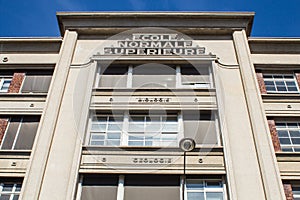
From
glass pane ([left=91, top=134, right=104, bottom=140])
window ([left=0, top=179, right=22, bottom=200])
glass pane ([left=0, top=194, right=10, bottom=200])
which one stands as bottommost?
glass pane ([left=0, top=194, right=10, bottom=200])

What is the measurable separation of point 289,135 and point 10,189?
1152 cm

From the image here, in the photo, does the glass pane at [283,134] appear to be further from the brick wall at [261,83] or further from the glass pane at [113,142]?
the glass pane at [113,142]

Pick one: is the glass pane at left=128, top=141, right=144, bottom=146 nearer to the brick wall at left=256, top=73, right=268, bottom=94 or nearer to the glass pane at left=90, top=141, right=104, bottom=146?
the glass pane at left=90, top=141, right=104, bottom=146

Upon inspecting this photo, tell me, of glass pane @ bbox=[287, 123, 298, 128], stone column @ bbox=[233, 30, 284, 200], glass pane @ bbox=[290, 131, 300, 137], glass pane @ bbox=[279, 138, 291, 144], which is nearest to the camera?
stone column @ bbox=[233, 30, 284, 200]

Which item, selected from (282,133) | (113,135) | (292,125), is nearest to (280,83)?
(292,125)

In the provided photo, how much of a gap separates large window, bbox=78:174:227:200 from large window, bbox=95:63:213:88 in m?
5.01

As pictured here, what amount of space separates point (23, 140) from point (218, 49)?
1054cm

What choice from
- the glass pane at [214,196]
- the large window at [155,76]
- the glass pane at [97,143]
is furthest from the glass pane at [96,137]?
the glass pane at [214,196]

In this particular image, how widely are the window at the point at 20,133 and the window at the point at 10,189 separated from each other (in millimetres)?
1660

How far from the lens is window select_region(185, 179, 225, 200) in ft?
42.5

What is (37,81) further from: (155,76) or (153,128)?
(153,128)

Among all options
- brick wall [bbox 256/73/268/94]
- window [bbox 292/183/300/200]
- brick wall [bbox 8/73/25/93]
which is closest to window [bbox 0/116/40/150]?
brick wall [bbox 8/73/25/93]

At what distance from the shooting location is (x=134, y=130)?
15.3m

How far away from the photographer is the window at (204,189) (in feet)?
42.5
